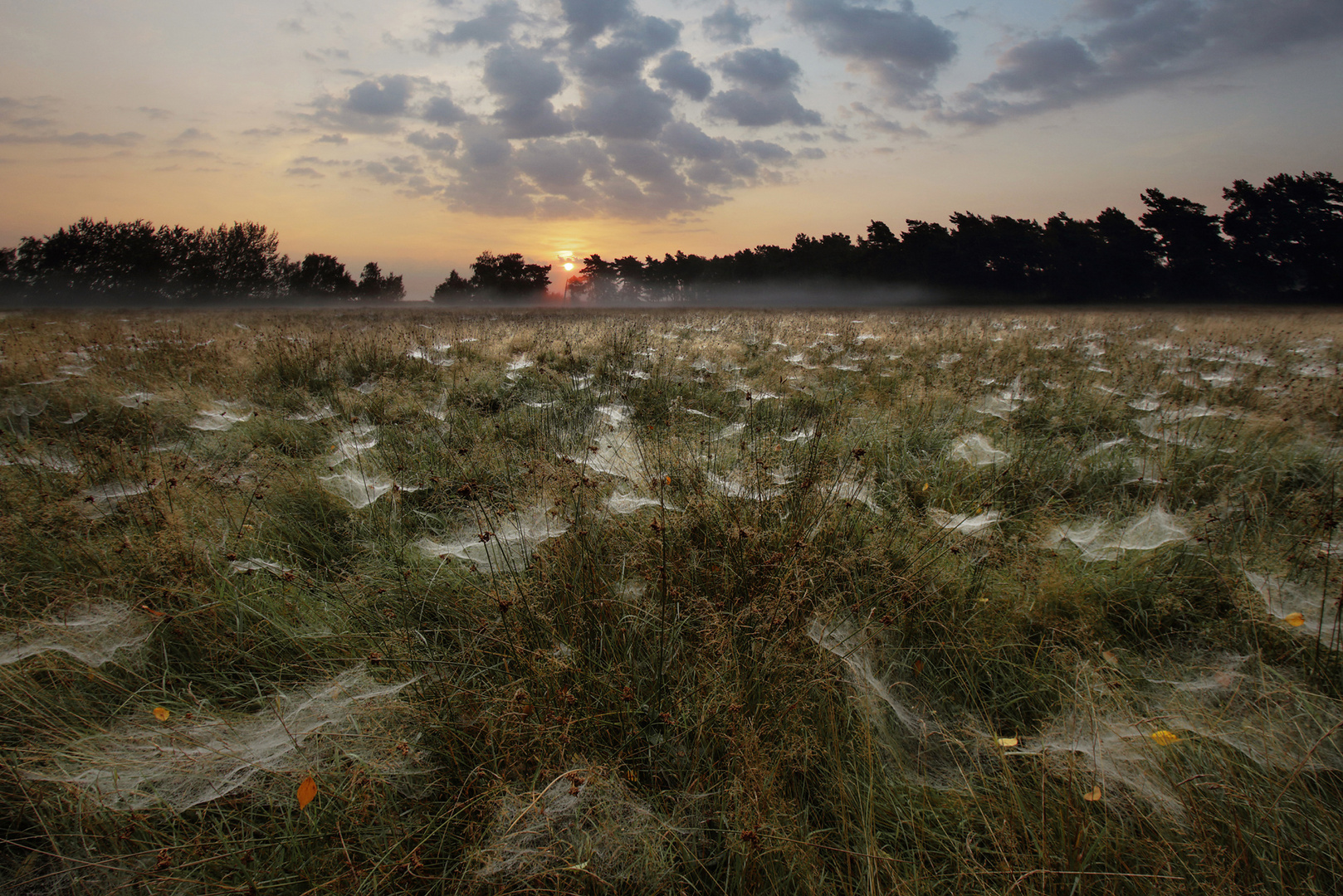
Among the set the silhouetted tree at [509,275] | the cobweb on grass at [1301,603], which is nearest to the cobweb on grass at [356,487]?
the cobweb on grass at [1301,603]

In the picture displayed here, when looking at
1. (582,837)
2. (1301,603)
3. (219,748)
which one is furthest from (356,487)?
(1301,603)

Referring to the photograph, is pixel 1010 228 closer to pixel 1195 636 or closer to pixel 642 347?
pixel 642 347

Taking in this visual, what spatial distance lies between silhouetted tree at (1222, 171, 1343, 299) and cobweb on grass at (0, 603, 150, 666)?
1849 inches

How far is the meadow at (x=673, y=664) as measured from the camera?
1.42 metres

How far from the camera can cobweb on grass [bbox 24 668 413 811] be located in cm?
152

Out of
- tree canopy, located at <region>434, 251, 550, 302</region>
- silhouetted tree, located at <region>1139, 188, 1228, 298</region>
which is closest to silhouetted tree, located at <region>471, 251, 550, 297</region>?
tree canopy, located at <region>434, 251, 550, 302</region>

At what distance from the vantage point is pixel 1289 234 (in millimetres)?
32562

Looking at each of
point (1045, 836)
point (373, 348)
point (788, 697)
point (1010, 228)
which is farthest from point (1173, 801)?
point (1010, 228)

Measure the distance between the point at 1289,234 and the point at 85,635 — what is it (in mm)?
50419

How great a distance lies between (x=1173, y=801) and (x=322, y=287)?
56.8m

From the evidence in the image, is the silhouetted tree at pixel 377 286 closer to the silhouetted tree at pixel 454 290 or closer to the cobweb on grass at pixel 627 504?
the silhouetted tree at pixel 454 290

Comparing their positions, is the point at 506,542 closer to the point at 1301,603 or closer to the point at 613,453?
the point at 613,453

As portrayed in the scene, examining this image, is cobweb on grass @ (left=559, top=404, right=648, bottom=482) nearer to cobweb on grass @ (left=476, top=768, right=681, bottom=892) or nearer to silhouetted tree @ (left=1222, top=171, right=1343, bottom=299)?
cobweb on grass @ (left=476, top=768, right=681, bottom=892)

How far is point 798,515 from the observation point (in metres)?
2.80
